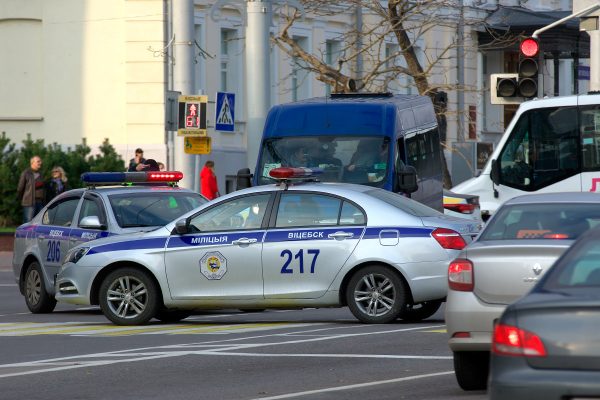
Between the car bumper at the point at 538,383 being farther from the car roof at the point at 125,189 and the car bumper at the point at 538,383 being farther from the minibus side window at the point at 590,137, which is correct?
the minibus side window at the point at 590,137

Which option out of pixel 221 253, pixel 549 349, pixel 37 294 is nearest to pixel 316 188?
pixel 221 253

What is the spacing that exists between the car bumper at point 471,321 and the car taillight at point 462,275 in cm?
5

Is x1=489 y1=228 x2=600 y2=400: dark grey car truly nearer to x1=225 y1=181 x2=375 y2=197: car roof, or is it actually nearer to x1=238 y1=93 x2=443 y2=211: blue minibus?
x1=225 y1=181 x2=375 y2=197: car roof

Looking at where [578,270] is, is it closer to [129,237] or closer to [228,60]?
[129,237]

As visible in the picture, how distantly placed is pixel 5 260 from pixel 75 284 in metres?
13.8

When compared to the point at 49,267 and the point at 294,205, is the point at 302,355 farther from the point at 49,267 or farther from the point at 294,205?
the point at 49,267

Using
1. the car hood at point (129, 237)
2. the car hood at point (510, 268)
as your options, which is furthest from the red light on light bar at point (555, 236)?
the car hood at point (129, 237)

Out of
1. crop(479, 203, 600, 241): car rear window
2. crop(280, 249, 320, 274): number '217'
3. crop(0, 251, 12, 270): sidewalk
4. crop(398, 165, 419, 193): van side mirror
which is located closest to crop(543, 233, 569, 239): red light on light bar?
crop(479, 203, 600, 241): car rear window

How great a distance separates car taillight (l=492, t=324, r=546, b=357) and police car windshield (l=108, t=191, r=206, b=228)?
11740 millimetres

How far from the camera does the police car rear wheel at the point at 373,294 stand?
15.8m

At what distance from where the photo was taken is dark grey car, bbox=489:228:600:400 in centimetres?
717

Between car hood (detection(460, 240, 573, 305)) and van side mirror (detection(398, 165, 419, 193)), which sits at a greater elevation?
van side mirror (detection(398, 165, 419, 193))

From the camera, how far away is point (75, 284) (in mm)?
17156

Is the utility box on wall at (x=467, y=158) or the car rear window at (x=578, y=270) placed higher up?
the utility box on wall at (x=467, y=158)
